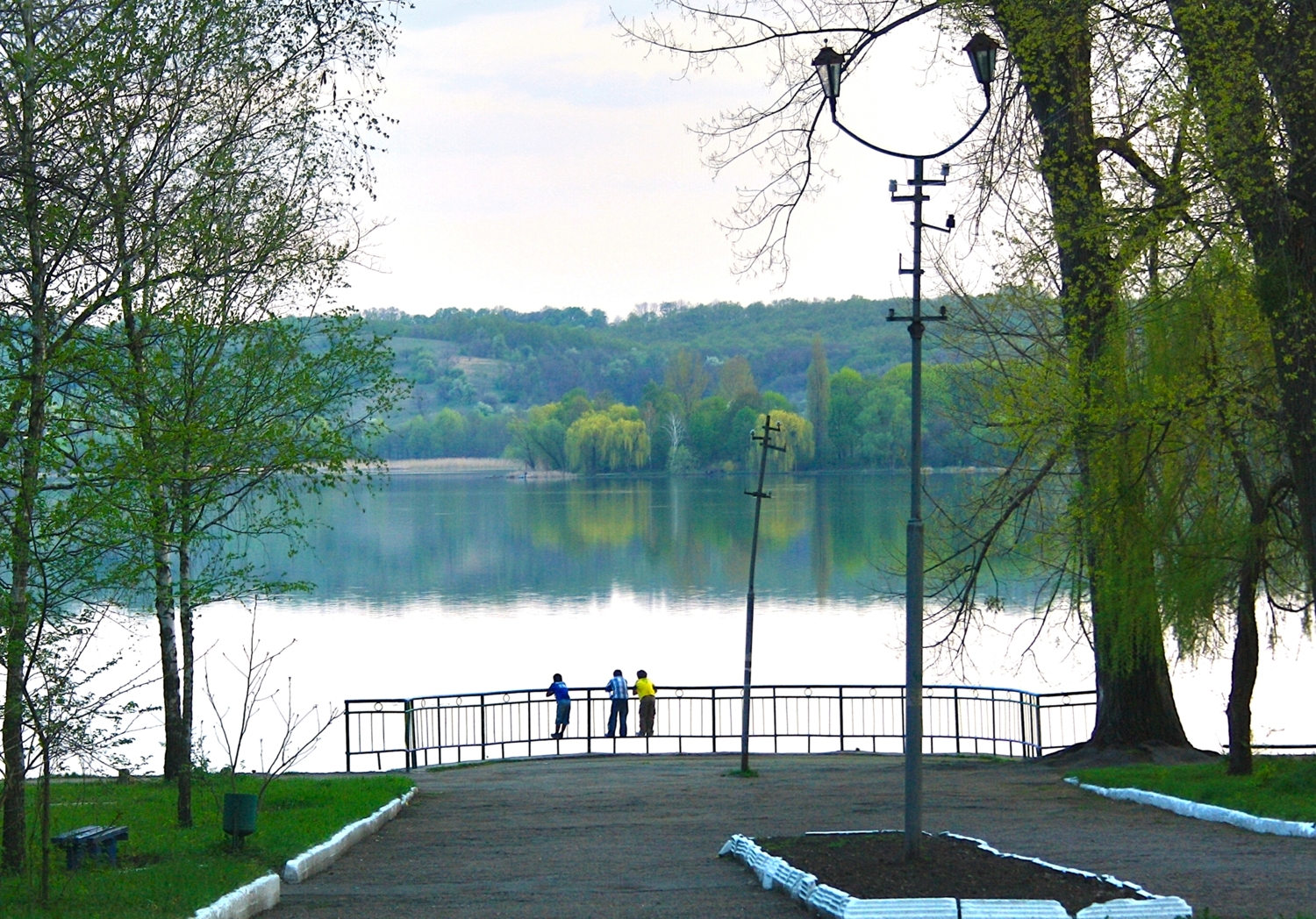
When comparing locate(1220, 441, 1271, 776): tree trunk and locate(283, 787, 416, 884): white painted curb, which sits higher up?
locate(1220, 441, 1271, 776): tree trunk

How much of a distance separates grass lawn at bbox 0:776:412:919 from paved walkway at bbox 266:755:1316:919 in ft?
1.45

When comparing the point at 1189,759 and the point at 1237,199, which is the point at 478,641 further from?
the point at 1237,199

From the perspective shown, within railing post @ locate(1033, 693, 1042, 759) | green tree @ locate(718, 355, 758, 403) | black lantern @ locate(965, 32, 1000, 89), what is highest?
green tree @ locate(718, 355, 758, 403)

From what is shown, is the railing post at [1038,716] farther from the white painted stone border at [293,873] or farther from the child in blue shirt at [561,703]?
the white painted stone border at [293,873]

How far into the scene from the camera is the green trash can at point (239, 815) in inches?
405

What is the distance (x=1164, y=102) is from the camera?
1297cm

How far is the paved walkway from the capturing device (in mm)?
8688

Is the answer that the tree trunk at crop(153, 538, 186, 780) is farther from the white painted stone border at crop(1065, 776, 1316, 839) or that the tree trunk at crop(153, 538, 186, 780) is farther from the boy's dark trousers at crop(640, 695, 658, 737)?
the boy's dark trousers at crop(640, 695, 658, 737)

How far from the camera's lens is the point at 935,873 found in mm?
8766

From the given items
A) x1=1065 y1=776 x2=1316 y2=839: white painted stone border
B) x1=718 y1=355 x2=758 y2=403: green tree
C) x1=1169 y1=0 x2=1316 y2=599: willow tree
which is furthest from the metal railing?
x1=718 y1=355 x2=758 y2=403: green tree

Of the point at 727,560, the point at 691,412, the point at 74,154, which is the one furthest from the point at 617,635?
the point at 691,412

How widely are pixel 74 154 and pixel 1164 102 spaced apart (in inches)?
363

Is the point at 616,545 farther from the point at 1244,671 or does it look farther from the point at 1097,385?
the point at 1244,671

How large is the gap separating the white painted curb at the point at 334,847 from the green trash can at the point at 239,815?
0.41m
